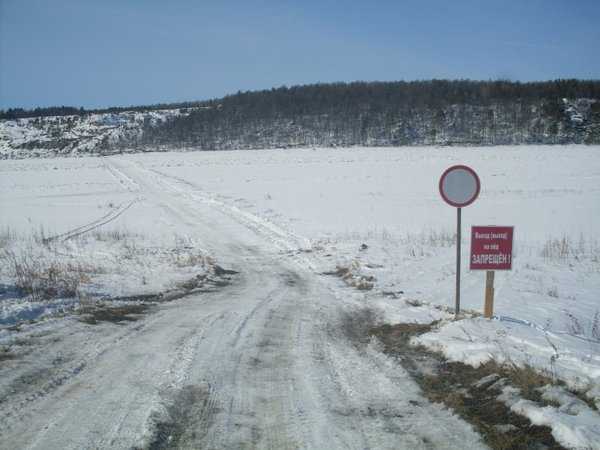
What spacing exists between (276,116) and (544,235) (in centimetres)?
13017

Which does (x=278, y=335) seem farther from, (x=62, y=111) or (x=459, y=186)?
(x=62, y=111)

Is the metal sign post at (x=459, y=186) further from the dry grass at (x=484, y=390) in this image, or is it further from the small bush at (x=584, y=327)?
the dry grass at (x=484, y=390)

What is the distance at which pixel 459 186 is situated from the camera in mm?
6883

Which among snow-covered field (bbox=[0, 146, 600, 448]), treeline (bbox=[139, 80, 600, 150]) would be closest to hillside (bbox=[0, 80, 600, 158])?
treeline (bbox=[139, 80, 600, 150])

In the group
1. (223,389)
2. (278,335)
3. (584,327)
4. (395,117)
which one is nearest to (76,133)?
(395,117)

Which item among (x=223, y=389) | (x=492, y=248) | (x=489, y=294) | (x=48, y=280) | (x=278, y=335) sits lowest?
(x=278, y=335)

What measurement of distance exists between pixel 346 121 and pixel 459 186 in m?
123

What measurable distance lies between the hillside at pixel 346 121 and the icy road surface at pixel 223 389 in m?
94.7

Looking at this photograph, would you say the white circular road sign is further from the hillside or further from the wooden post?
the hillside

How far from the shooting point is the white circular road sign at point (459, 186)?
22.5 feet

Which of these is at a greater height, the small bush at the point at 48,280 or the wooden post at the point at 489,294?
the wooden post at the point at 489,294

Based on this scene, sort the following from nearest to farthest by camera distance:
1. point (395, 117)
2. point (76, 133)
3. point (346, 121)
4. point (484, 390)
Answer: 1. point (484, 390)
2. point (395, 117)
3. point (346, 121)
4. point (76, 133)

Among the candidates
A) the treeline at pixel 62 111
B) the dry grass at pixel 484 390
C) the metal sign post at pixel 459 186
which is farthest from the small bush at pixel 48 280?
the treeline at pixel 62 111

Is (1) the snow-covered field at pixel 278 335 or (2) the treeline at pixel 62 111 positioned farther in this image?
(2) the treeline at pixel 62 111
